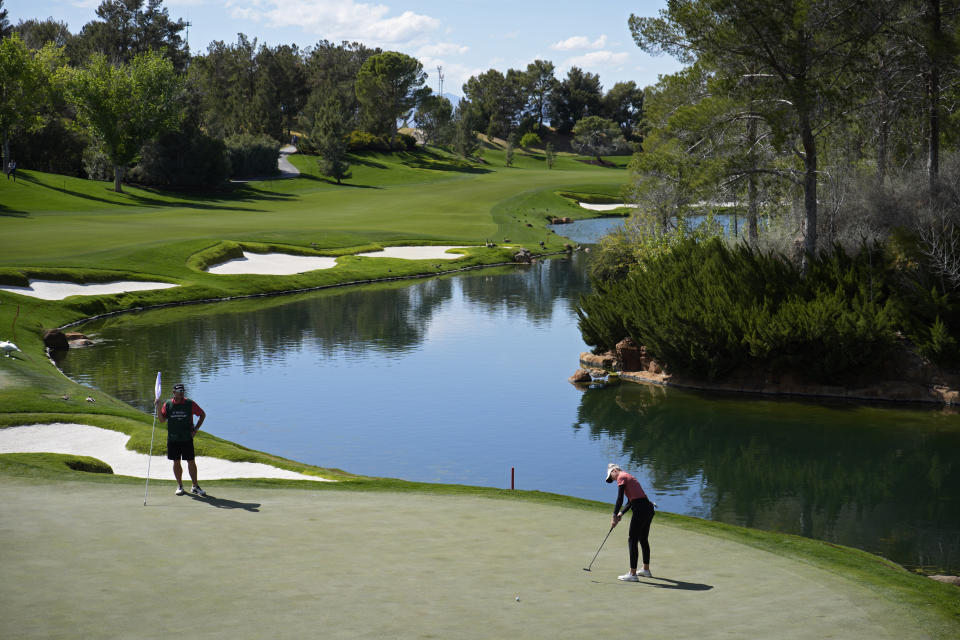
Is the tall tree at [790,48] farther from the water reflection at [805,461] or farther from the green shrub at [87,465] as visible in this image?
the green shrub at [87,465]

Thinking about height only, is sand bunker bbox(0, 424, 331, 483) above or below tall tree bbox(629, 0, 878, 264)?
below

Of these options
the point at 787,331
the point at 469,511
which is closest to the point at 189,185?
the point at 787,331

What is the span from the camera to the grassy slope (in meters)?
20.6

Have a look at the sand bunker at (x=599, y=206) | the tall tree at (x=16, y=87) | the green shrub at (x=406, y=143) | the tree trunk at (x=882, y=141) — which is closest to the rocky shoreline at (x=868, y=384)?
the tree trunk at (x=882, y=141)

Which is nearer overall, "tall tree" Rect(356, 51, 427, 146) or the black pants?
the black pants

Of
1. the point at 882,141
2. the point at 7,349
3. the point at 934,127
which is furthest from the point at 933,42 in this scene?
the point at 7,349

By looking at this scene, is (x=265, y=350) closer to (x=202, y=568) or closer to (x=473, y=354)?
(x=473, y=354)

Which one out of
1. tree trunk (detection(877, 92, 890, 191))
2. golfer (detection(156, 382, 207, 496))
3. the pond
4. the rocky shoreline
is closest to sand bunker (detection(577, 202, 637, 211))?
the pond

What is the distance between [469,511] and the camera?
18234 millimetres

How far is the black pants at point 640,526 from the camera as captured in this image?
47.1ft

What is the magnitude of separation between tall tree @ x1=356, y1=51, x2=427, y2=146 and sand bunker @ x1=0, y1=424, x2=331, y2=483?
146m

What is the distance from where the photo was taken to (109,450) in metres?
26.4

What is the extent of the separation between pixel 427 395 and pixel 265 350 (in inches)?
506

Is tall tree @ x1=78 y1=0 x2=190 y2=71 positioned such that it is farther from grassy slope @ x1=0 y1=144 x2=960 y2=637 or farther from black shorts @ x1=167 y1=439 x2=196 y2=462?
black shorts @ x1=167 y1=439 x2=196 y2=462
